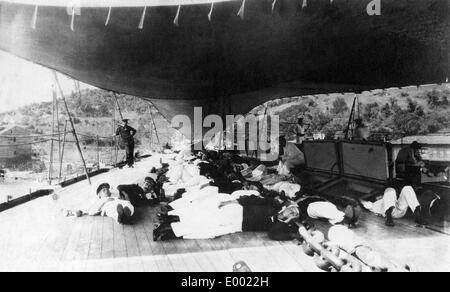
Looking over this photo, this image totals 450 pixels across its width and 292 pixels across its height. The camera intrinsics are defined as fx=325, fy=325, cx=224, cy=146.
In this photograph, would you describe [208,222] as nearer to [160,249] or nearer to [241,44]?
[160,249]

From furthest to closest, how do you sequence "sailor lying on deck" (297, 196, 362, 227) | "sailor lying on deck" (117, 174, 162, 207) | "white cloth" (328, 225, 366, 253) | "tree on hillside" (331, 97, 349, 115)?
"tree on hillside" (331, 97, 349, 115) → "sailor lying on deck" (117, 174, 162, 207) → "sailor lying on deck" (297, 196, 362, 227) → "white cloth" (328, 225, 366, 253)

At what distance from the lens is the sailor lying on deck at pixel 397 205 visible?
313cm

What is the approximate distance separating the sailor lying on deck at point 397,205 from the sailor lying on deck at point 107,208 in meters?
2.62

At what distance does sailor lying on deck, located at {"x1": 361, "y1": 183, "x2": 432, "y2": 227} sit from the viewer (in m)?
3.13

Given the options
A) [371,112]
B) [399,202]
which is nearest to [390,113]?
[371,112]

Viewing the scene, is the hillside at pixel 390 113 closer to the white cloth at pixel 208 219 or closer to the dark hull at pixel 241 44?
the dark hull at pixel 241 44

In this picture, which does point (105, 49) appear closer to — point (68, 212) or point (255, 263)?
point (68, 212)

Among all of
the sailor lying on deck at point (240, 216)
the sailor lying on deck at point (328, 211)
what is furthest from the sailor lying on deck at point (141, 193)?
the sailor lying on deck at point (328, 211)

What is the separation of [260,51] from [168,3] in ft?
4.86

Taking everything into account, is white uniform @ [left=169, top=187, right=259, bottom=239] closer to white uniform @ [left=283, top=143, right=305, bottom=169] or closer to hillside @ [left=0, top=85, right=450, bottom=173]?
white uniform @ [left=283, top=143, right=305, bottom=169]

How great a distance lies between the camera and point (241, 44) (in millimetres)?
3668

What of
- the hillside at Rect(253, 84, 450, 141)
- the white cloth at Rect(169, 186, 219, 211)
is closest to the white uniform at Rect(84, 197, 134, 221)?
the white cloth at Rect(169, 186, 219, 211)

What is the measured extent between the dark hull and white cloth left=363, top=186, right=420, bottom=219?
1599 millimetres

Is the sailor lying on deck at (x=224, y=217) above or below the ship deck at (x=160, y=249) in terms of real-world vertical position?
above
